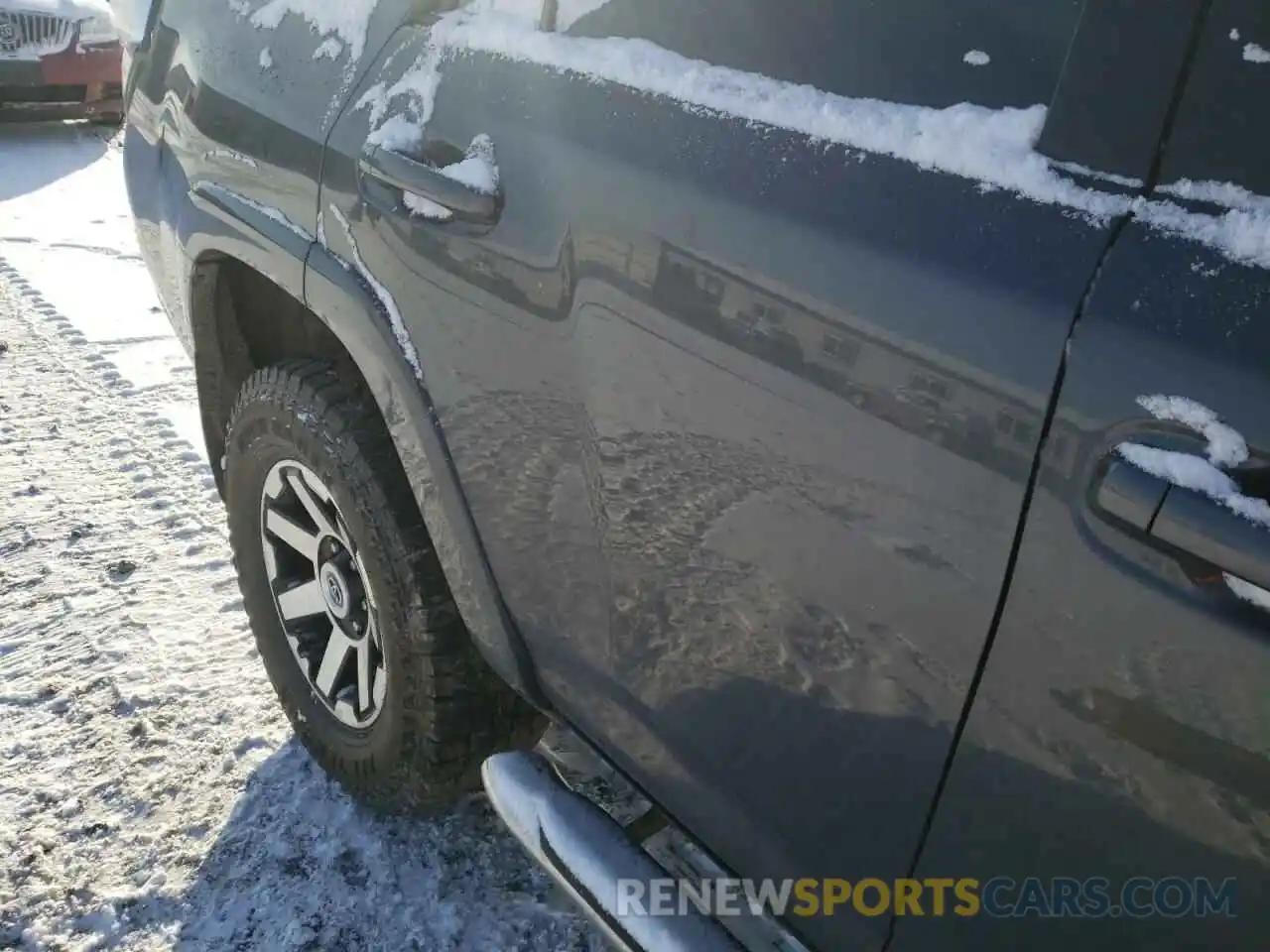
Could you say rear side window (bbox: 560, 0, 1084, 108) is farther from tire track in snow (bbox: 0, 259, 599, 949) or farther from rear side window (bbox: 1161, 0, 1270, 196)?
tire track in snow (bbox: 0, 259, 599, 949)

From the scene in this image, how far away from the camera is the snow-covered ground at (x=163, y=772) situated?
197cm

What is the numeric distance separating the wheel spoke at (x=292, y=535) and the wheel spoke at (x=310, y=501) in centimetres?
3

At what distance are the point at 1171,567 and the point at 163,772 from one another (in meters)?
2.17

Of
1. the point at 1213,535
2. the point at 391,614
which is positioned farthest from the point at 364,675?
the point at 1213,535

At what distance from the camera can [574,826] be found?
4.94 ft

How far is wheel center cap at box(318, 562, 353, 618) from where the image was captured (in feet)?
6.50

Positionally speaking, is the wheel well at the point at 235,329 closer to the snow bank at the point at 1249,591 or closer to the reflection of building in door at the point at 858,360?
the reflection of building in door at the point at 858,360

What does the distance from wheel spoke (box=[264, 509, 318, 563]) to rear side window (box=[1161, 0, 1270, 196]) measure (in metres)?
1.67

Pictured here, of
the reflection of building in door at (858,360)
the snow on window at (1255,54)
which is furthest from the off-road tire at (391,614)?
the snow on window at (1255,54)

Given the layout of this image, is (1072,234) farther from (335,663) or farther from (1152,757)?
(335,663)

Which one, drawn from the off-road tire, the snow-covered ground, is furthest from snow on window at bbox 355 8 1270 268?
the snow-covered ground

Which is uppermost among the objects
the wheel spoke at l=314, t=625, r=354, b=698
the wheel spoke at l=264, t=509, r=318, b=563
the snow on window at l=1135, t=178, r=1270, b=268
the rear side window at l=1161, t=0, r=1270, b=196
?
the rear side window at l=1161, t=0, r=1270, b=196

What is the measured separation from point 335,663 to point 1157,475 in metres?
1.69

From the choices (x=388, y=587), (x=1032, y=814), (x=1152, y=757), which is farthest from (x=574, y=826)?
(x=1152, y=757)
